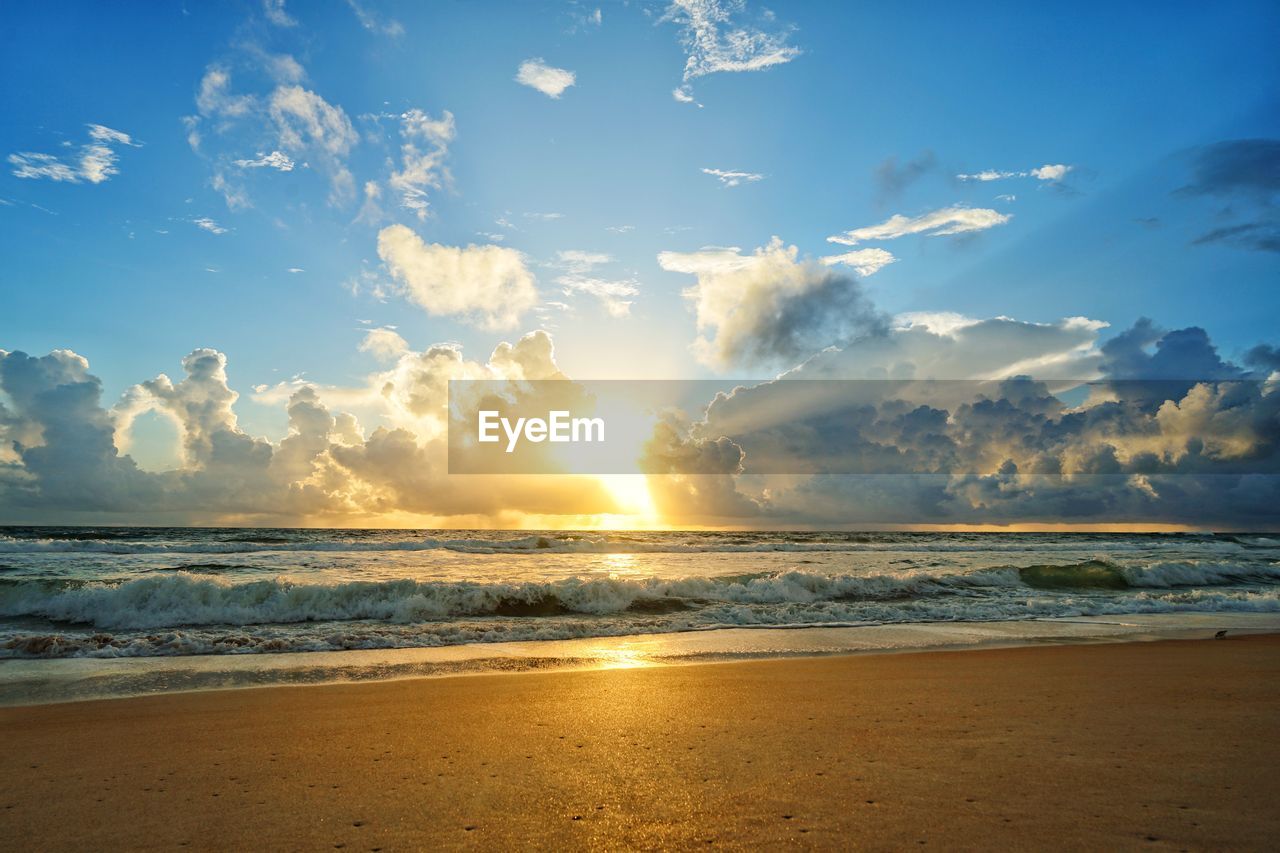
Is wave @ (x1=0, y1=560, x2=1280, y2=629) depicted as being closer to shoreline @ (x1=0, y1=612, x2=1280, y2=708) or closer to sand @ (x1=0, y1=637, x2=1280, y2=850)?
shoreline @ (x1=0, y1=612, x2=1280, y2=708)

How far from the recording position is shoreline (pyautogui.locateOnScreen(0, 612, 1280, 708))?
33.1ft

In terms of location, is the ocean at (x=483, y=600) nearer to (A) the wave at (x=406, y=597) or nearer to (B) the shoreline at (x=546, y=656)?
(A) the wave at (x=406, y=597)

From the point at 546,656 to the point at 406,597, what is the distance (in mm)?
9880

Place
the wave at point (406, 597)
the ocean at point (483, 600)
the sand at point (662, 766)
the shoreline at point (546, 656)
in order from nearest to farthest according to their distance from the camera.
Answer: the sand at point (662, 766) < the shoreline at point (546, 656) < the ocean at point (483, 600) < the wave at point (406, 597)

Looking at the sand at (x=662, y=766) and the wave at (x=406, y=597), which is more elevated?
the sand at (x=662, y=766)

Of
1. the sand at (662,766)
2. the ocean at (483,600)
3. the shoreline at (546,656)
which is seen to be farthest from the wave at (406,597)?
the sand at (662,766)

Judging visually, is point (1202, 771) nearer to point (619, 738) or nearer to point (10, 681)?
point (619, 738)

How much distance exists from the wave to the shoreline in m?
5.25

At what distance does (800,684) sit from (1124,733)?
12.2ft

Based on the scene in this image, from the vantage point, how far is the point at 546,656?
1242 cm

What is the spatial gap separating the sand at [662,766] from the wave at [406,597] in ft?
35.2

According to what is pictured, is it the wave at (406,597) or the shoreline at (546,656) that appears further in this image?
the wave at (406,597)

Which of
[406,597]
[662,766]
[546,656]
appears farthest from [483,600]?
[662,766]

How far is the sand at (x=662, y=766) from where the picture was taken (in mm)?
4070
